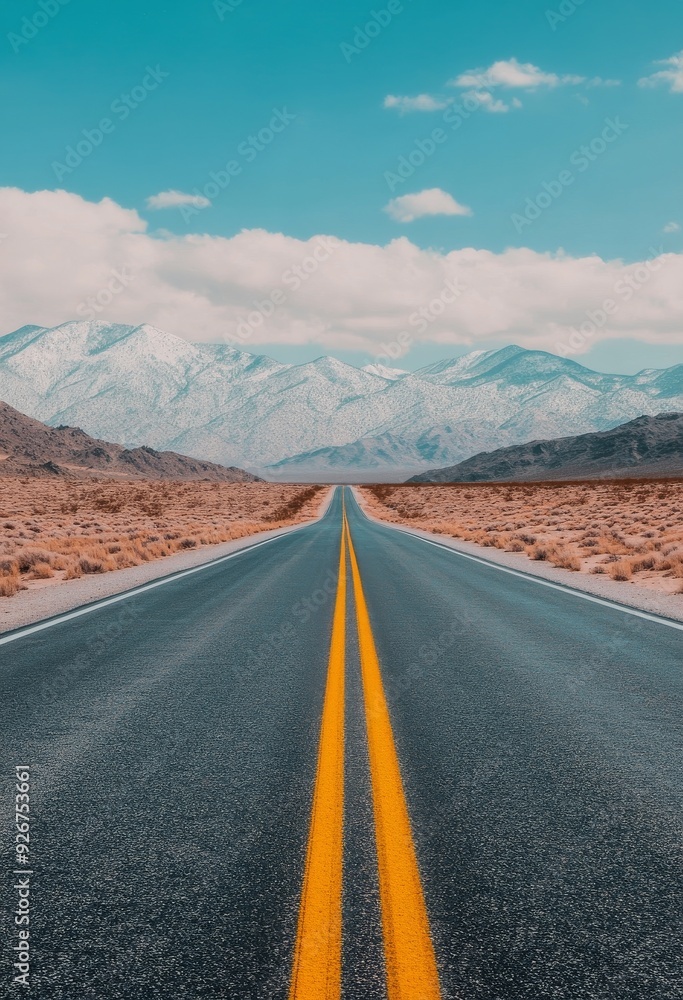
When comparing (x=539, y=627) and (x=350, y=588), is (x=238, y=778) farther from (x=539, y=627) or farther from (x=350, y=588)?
(x=350, y=588)

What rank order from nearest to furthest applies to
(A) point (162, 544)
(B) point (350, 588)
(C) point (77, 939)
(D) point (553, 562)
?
1. (C) point (77, 939)
2. (B) point (350, 588)
3. (D) point (553, 562)
4. (A) point (162, 544)

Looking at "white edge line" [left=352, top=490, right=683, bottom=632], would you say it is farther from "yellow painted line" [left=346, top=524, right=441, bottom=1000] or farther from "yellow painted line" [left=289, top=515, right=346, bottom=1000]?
"yellow painted line" [left=289, top=515, right=346, bottom=1000]

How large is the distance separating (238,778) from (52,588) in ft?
35.7

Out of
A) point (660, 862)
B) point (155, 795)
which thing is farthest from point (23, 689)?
point (660, 862)

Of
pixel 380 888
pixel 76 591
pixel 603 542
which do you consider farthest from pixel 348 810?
pixel 603 542

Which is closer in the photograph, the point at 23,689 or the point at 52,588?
the point at 23,689

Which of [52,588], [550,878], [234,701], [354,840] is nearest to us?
[550,878]

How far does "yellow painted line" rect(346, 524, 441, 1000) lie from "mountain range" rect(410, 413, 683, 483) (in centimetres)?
13746

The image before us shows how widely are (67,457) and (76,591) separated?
13614cm

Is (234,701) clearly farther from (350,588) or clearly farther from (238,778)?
(350,588)

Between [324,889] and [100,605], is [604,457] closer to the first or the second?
[100,605]

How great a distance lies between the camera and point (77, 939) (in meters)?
2.38

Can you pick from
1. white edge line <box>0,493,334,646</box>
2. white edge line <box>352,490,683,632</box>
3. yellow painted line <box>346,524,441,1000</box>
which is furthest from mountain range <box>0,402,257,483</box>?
yellow painted line <box>346,524,441,1000</box>

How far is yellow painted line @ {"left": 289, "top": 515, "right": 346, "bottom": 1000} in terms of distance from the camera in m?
2.13
